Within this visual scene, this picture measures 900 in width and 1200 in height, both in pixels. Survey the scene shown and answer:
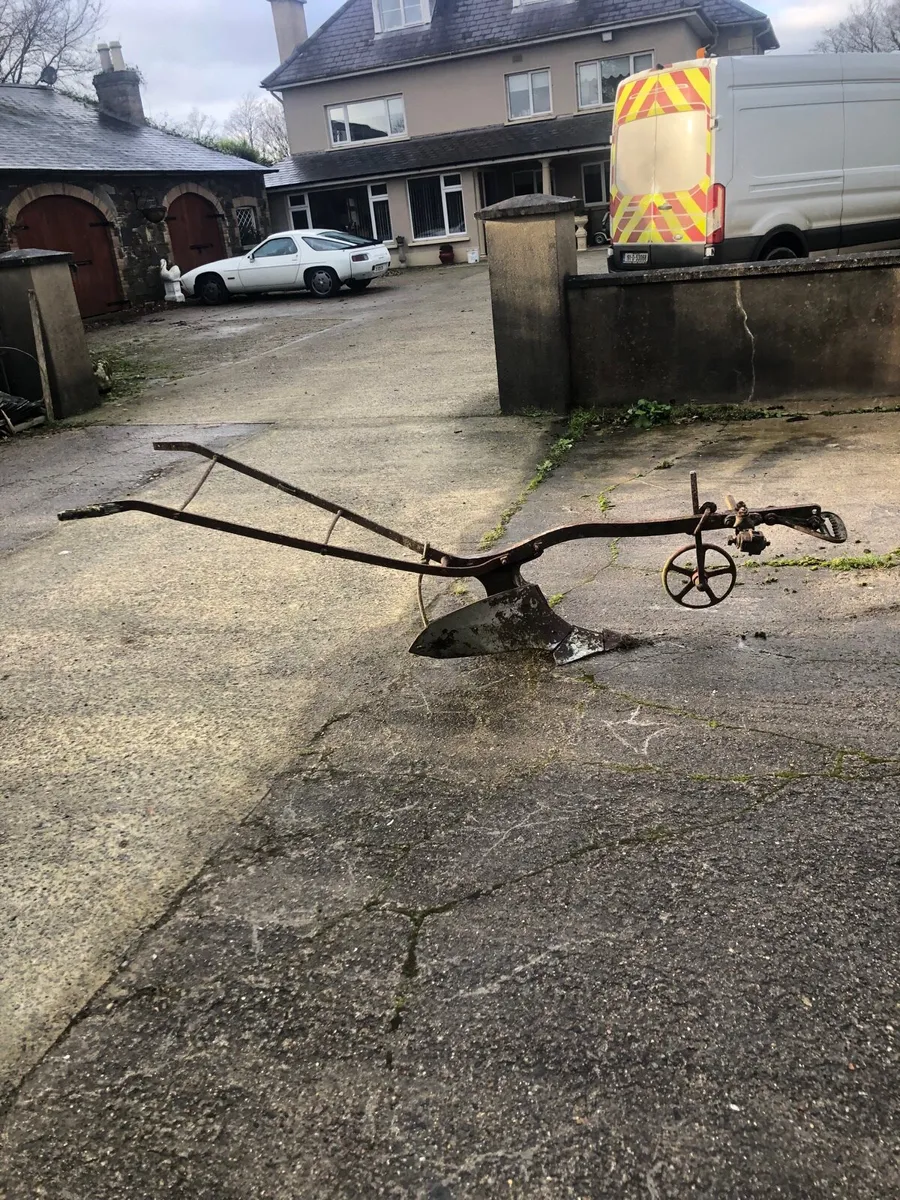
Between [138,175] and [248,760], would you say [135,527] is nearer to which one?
[248,760]

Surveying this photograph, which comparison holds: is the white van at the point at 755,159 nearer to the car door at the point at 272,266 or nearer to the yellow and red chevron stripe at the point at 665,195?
the yellow and red chevron stripe at the point at 665,195

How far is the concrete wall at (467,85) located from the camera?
28.3 m

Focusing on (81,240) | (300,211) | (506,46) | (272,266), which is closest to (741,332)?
(272,266)

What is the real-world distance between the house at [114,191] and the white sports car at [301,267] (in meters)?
2.17

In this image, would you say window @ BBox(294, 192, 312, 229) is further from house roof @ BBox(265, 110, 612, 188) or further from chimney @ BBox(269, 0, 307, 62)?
chimney @ BBox(269, 0, 307, 62)

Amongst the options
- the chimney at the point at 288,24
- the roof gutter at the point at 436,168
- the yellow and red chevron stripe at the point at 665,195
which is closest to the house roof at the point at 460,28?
the chimney at the point at 288,24

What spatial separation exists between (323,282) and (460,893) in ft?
68.5

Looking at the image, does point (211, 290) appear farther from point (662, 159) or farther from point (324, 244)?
point (662, 159)

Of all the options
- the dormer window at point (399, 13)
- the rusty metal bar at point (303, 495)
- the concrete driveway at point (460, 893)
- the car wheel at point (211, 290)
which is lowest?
the concrete driveway at point (460, 893)

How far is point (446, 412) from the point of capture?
9.21m

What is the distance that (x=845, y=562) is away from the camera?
4855mm

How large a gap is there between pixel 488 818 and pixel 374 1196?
4.34 feet

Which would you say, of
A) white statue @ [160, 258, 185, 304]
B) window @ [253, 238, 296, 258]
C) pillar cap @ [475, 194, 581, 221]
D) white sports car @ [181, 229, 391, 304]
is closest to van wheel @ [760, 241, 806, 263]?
pillar cap @ [475, 194, 581, 221]

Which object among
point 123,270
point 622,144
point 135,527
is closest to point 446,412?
point 135,527
